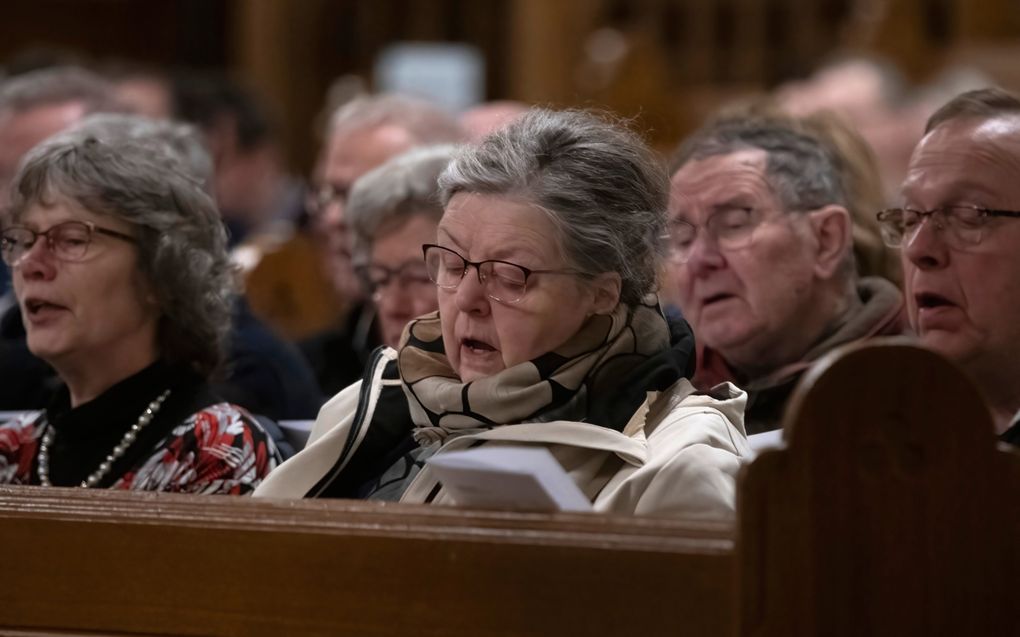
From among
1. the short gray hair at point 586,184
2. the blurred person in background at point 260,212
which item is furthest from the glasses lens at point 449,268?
the blurred person in background at point 260,212

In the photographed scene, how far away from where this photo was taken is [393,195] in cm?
335

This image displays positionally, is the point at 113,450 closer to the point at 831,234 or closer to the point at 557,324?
the point at 557,324

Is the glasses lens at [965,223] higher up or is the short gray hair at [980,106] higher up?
the short gray hair at [980,106]

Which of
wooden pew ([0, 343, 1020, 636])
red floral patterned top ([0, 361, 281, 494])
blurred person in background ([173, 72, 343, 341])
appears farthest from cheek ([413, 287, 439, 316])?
blurred person in background ([173, 72, 343, 341])

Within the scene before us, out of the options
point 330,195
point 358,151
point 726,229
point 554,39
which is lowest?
→ point 554,39

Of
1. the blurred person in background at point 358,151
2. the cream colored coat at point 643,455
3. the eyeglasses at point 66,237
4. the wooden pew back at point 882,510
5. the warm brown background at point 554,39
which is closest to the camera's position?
the wooden pew back at point 882,510

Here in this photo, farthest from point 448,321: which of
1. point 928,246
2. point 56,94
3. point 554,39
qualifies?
point 554,39

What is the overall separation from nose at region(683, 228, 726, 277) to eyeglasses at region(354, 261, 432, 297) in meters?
0.60

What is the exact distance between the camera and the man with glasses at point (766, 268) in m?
2.94

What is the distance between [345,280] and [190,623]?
2.57m

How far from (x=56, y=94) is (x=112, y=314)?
164 centimetres

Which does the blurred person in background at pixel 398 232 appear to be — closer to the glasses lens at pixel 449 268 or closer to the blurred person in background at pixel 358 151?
the blurred person in background at pixel 358 151

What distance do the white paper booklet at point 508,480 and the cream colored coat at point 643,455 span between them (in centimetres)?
17

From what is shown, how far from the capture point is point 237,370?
343 centimetres
